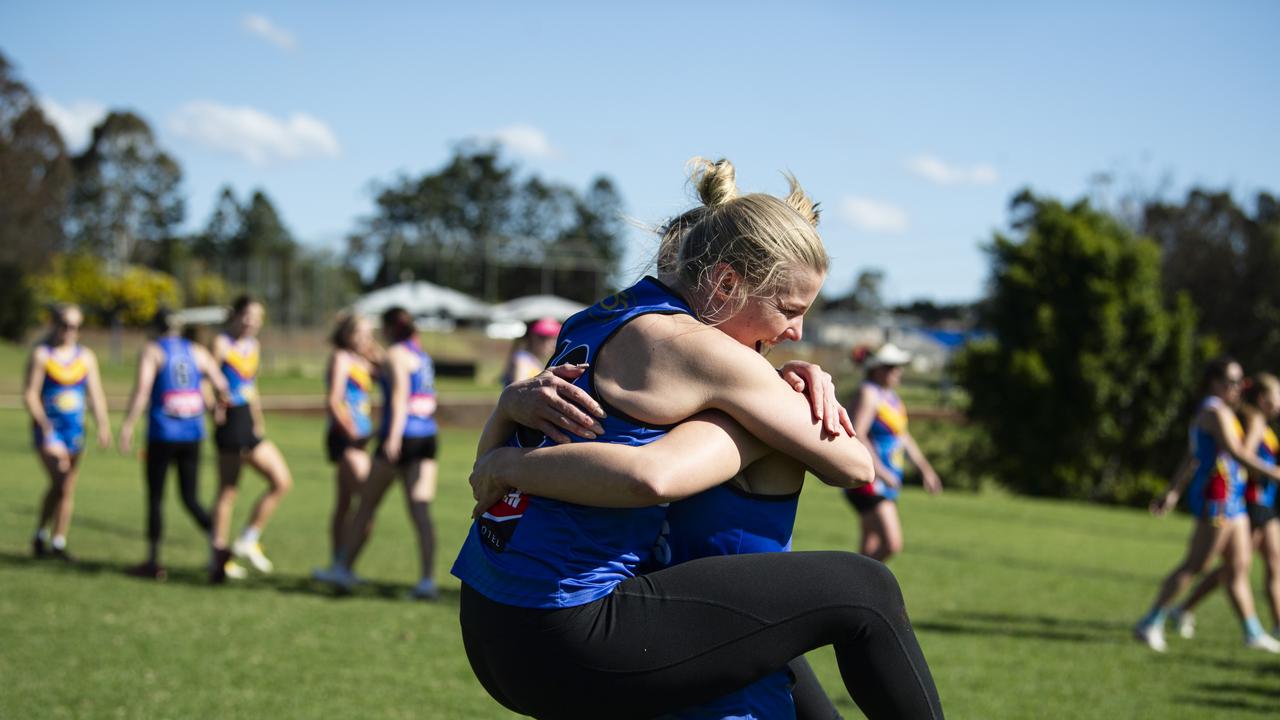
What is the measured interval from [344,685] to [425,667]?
0.61 m

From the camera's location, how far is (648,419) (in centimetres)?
230

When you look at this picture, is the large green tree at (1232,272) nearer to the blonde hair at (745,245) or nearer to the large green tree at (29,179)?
the blonde hair at (745,245)

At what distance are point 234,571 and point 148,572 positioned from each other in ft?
2.14

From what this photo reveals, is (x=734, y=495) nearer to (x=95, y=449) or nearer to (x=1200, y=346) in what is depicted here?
(x=95, y=449)

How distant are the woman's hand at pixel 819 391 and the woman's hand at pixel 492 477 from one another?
24.0 inches

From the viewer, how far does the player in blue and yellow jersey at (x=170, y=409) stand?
9.29 meters

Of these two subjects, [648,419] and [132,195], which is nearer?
[648,419]

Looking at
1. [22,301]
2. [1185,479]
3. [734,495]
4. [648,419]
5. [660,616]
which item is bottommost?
[22,301]

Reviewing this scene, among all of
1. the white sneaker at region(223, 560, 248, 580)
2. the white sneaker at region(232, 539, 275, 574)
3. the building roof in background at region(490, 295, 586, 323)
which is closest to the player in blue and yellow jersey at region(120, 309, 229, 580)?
the white sneaker at region(223, 560, 248, 580)

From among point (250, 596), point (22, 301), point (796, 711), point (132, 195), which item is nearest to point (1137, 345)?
point (250, 596)

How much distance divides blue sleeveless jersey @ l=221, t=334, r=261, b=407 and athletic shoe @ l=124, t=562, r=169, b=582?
144 centimetres

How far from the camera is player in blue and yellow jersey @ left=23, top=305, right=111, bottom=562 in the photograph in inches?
388

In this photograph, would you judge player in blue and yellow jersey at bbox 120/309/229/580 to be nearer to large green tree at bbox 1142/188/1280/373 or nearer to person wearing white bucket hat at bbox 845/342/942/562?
person wearing white bucket hat at bbox 845/342/942/562

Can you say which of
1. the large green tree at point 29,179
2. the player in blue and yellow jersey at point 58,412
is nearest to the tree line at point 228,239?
the large green tree at point 29,179
